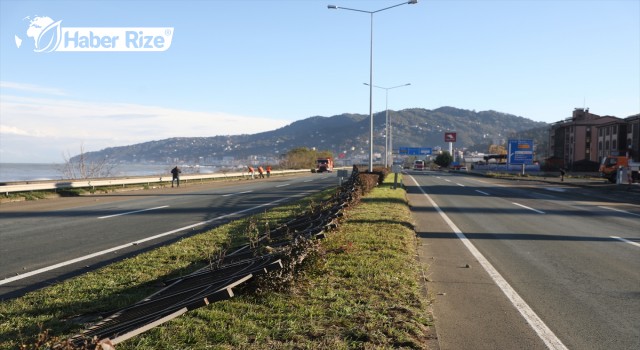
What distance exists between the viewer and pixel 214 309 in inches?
203

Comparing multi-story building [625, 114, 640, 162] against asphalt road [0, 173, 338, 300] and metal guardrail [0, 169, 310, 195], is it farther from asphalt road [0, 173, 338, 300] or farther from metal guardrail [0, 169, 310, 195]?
asphalt road [0, 173, 338, 300]

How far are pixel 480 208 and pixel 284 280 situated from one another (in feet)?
48.9

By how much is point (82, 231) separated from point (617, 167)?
46352 millimetres

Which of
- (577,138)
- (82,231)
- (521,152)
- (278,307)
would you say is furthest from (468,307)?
(577,138)

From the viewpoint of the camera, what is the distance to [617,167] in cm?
4494

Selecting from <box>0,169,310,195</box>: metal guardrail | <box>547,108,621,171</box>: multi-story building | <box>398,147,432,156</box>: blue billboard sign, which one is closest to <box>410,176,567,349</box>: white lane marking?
<box>0,169,310,195</box>: metal guardrail

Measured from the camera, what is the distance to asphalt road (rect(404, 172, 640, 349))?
5.03 meters

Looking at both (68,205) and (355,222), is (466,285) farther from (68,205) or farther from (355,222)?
(68,205)

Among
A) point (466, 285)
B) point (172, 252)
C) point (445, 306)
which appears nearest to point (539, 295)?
point (466, 285)

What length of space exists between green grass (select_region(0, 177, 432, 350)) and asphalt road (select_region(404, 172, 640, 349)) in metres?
0.52

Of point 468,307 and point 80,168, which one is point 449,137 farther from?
point 468,307

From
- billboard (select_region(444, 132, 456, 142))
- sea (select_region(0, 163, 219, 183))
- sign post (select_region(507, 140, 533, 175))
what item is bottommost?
sea (select_region(0, 163, 219, 183))

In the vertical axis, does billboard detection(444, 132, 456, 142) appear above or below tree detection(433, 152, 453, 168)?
above

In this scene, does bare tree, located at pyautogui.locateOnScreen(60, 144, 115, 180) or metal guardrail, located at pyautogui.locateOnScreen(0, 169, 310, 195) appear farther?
bare tree, located at pyautogui.locateOnScreen(60, 144, 115, 180)
